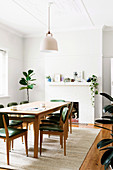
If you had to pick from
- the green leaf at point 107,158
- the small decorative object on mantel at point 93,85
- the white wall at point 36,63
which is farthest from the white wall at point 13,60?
the green leaf at point 107,158

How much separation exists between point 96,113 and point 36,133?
11.8 feet


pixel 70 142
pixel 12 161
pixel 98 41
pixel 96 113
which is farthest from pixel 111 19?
pixel 12 161

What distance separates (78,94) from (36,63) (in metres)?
1.99

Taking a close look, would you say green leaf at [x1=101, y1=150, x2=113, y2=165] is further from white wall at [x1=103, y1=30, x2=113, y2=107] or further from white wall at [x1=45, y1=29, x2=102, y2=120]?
white wall at [x1=103, y1=30, x2=113, y2=107]

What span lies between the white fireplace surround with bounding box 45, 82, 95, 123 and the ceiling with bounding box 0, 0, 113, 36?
6.07 ft

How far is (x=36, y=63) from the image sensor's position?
7.50 m

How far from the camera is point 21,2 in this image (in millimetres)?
4590

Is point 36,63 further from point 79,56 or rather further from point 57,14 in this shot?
point 57,14

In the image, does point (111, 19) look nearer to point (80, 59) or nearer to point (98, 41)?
point (98, 41)

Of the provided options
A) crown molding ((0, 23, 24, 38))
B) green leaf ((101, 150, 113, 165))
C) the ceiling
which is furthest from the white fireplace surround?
green leaf ((101, 150, 113, 165))

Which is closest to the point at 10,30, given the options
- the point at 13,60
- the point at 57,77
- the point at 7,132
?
the point at 13,60

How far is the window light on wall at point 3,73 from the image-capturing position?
6555 mm

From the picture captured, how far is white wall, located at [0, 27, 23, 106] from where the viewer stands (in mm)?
6480

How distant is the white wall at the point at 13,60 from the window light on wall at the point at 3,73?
13 centimetres
